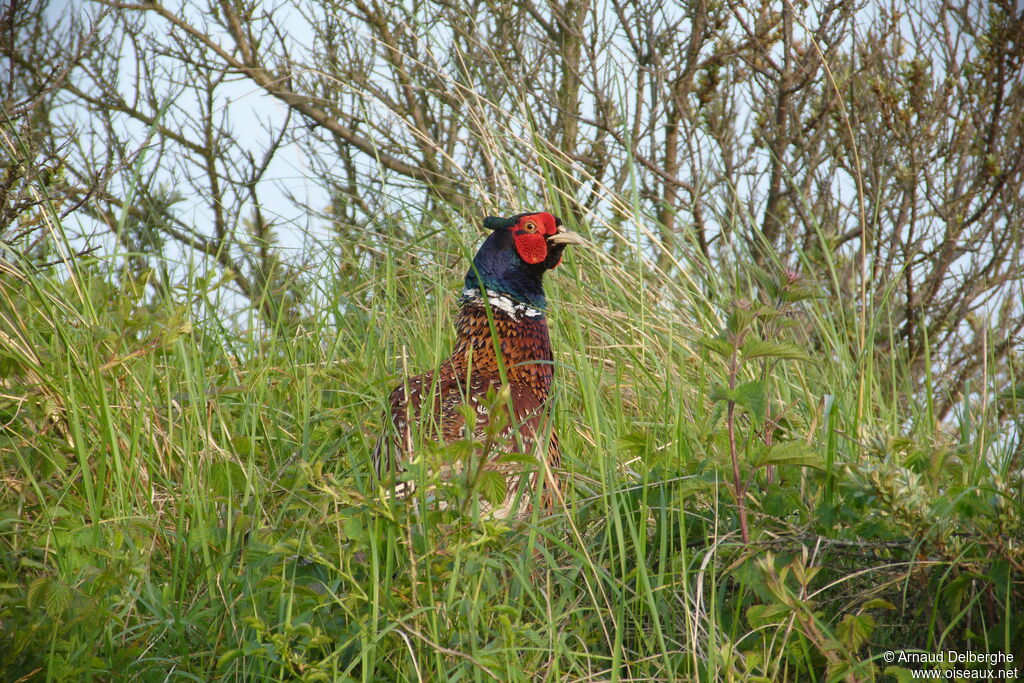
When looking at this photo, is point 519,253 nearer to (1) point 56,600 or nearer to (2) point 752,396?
(2) point 752,396

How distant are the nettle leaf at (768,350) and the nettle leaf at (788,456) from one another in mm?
230

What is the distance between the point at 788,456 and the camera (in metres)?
2.21

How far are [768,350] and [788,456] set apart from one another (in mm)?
269

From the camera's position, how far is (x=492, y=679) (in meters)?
2.18

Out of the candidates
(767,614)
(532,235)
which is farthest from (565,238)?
(767,614)

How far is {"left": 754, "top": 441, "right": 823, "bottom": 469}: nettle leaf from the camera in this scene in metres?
2.21

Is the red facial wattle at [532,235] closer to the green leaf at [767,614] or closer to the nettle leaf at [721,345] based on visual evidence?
the nettle leaf at [721,345]

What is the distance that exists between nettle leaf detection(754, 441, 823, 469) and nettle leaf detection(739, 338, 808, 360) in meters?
0.23

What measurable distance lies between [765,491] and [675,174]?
3.68m

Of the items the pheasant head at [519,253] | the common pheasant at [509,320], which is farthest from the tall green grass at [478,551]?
the pheasant head at [519,253]

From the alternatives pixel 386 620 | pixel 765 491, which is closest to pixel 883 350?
pixel 765 491

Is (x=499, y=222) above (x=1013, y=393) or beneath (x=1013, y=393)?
above

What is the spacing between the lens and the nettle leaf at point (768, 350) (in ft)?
6.78
